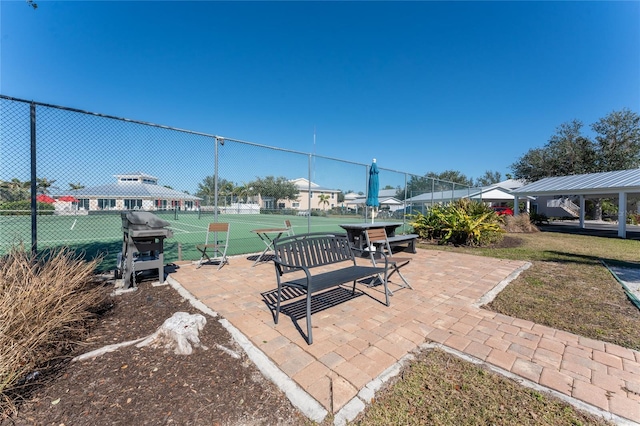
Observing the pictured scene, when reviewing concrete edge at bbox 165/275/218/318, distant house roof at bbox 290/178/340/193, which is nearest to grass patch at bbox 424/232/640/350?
concrete edge at bbox 165/275/218/318

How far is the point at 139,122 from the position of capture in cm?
530

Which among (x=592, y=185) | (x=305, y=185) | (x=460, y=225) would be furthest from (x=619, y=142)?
(x=305, y=185)

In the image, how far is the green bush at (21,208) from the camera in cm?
489

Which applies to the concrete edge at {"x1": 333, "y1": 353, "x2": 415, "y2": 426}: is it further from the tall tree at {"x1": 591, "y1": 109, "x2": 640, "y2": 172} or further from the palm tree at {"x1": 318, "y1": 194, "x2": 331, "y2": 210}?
the tall tree at {"x1": 591, "y1": 109, "x2": 640, "y2": 172}

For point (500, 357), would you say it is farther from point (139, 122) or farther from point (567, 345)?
point (139, 122)

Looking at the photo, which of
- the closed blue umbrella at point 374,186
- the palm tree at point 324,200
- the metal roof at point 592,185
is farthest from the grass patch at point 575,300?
the metal roof at point 592,185

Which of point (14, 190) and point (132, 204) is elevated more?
point (14, 190)

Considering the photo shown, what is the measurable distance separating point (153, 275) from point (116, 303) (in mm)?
1304

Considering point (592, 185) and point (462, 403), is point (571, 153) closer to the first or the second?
point (592, 185)

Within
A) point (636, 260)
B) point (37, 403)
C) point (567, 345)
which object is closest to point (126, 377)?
point (37, 403)

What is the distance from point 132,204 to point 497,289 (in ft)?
23.3

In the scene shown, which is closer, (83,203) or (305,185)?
(83,203)

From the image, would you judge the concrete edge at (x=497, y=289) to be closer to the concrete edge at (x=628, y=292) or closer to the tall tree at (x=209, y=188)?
the concrete edge at (x=628, y=292)

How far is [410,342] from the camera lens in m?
2.86
